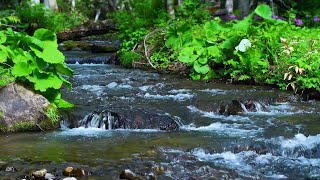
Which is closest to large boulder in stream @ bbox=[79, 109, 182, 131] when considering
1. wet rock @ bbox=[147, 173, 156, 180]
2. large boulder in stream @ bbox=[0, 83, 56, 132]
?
large boulder in stream @ bbox=[0, 83, 56, 132]

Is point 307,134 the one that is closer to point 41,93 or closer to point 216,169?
point 216,169

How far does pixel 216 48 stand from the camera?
466 inches

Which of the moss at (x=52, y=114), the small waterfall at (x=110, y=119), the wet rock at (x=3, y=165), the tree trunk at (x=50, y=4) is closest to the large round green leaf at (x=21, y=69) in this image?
the moss at (x=52, y=114)

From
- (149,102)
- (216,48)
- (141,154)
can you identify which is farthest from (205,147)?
(216,48)

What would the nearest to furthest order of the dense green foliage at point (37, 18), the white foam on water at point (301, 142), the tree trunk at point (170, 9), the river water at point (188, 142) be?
the river water at point (188, 142) < the white foam on water at point (301, 142) < the tree trunk at point (170, 9) < the dense green foliage at point (37, 18)

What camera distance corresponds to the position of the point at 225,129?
7.57 meters

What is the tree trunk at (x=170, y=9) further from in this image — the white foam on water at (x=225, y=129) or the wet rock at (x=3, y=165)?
the wet rock at (x=3, y=165)

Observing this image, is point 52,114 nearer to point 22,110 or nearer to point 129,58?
point 22,110

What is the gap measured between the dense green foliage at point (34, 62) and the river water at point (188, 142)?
62 centimetres

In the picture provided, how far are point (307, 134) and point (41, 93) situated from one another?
4.27 meters

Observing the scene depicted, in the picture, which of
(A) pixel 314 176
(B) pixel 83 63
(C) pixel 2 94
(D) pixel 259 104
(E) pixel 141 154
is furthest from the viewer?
(B) pixel 83 63

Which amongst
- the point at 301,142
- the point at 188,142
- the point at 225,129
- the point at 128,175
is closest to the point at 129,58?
the point at 225,129

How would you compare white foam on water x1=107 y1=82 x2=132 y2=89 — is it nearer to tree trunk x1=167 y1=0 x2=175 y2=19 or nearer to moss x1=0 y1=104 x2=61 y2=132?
moss x1=0 y1=104 x2=61 y2=132

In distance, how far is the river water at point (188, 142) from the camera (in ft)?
18.5
